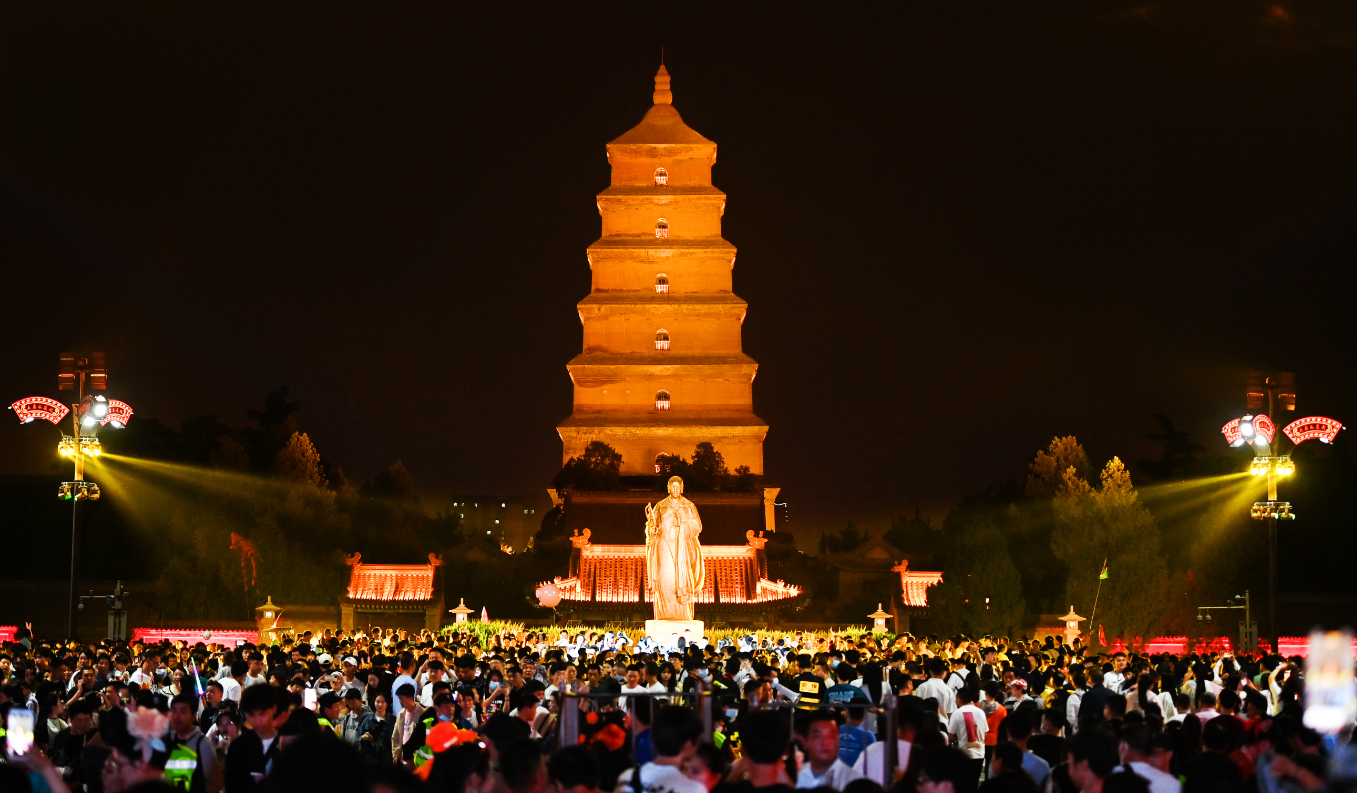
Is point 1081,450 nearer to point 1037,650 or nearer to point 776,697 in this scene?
point 1037,650

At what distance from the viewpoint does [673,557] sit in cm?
3206

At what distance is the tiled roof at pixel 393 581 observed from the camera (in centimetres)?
4331

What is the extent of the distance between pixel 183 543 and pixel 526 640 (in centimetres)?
1839

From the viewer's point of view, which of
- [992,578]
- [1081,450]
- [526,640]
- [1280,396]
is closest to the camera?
[1280,396]

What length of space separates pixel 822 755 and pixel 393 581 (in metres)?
37.1

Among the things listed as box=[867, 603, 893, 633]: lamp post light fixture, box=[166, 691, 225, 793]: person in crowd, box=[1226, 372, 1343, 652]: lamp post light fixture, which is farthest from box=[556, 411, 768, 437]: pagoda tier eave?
box=[166, 691, 225, 793]: person in crowd

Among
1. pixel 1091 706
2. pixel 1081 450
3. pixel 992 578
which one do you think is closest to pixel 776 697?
pixel 1091 706

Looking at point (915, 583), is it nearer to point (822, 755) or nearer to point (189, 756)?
point (822, 755)

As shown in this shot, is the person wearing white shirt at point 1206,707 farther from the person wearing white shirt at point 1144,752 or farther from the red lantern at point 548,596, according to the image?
the red lantern at point 548,596

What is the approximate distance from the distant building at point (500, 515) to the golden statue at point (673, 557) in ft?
267

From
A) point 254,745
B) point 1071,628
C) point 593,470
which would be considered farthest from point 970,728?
point 593,470

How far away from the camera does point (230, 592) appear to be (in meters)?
40.9

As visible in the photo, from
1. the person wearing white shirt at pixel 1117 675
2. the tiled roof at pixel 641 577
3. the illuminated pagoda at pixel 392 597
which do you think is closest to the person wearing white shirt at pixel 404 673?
the person wearing white shirt at pixel 1117 675

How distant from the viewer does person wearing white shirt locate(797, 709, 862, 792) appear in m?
7.79
